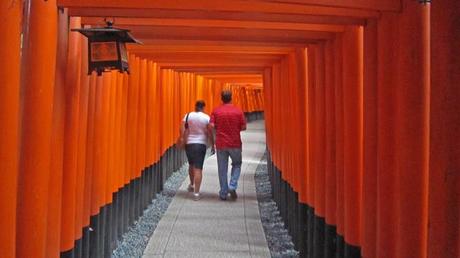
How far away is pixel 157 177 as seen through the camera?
891 centimetres

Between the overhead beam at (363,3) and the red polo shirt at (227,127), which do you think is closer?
the overhead beam at (363,3)

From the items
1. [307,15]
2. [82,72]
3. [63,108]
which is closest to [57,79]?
[63,108]

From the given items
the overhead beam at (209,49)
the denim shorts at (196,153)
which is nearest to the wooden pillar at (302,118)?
the overhead beam at (209,49)

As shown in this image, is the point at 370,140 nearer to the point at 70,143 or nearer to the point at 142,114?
the point at 70,143

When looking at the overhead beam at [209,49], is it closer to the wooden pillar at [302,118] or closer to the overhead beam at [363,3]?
the wooden pillar at [302,118]

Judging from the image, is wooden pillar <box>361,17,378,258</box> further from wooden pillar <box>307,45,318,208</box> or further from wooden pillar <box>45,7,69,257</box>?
wooden pillar <box>45,7,69,257</box>

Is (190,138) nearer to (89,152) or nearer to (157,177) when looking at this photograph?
(157,177)

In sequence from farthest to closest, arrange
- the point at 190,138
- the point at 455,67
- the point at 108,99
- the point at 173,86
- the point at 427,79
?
the point at 173,86
the point at 190,138
the point at 108,99
the point at 427,79
the point at 455,67

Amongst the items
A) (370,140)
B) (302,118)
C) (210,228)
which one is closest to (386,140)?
(370,140)

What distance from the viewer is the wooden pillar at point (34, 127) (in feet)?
9.03

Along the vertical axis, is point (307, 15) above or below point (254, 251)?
above

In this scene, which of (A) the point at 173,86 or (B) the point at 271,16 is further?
(A) the point at 173,86

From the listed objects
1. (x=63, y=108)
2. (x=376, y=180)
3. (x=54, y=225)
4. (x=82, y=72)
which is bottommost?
(x=54, y=225)

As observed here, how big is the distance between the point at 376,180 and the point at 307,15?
1.11 metres
